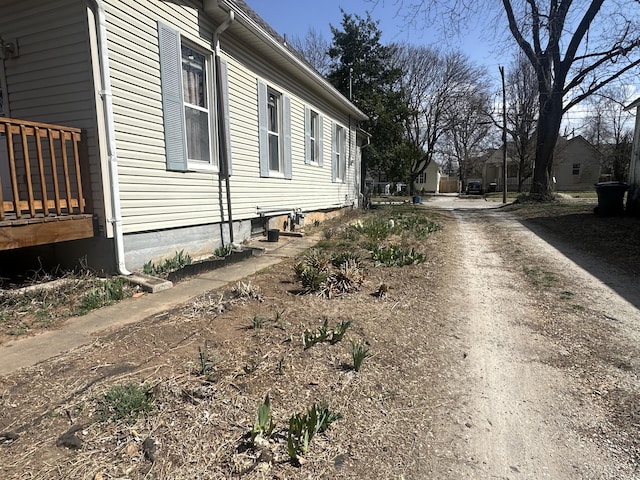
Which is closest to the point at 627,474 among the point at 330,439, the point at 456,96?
the point at 330,439

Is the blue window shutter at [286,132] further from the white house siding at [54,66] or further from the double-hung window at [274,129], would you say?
the white house siding at [54,66]

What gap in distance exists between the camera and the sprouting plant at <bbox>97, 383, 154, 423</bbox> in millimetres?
2084

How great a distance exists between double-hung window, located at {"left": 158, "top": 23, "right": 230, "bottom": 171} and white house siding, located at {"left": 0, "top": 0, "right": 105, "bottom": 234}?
0.99m

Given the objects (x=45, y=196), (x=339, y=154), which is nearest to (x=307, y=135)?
(x=339, y=154)

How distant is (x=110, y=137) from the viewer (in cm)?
431

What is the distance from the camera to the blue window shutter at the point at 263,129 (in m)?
7.53

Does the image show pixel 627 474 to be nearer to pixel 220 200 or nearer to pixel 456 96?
pixel 220 200

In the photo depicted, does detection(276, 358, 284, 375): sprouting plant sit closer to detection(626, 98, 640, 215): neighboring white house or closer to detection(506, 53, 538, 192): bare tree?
detection(626, 98, 640, 215): neighboring white house

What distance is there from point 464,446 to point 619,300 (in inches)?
→ 133

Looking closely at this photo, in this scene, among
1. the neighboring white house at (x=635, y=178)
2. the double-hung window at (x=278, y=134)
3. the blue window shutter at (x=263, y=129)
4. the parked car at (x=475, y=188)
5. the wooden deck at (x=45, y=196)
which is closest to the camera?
A: the wooden deck at (x=45, y=196)

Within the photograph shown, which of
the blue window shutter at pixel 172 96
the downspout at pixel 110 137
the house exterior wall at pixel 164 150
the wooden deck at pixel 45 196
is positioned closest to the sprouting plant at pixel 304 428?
the wooden deck at pixel 45 196

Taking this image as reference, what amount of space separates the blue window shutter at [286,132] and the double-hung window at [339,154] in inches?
154

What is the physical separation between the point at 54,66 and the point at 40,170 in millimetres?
1489

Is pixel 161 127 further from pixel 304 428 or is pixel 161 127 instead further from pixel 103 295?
pixel 304 428
